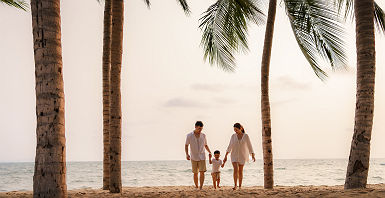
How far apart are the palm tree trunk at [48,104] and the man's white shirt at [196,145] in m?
4.50

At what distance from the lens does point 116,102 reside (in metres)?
8.42

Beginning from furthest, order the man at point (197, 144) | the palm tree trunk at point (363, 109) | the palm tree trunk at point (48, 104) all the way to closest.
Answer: the man at point (197, 144) < the palm tree trunk at point (363, 109) < the palm tree trunk at point (48, 104)

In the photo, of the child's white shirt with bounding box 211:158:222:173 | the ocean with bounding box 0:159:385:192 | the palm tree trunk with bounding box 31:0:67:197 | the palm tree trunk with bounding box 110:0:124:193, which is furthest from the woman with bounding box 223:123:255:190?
the ocean with bounding box 0:159:385:192

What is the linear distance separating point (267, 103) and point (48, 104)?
6297mm

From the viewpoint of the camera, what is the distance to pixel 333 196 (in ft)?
20.2

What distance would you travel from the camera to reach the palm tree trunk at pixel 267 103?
412 inches

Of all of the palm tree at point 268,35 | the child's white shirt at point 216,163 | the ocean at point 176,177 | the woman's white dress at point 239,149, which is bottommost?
the ocean at point 176,177

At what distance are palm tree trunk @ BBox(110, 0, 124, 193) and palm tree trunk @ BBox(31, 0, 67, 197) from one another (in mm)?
2786

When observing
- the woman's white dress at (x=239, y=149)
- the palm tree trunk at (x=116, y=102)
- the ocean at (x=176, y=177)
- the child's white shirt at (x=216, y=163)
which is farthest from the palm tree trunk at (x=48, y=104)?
the ocean at (x=176, y=177)

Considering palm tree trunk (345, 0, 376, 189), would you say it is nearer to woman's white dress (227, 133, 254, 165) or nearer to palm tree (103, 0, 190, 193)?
woman's white dress (227, 133, 254, 165)

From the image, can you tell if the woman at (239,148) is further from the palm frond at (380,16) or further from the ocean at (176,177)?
the ocean at (176,177)

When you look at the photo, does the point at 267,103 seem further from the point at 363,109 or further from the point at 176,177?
the point at 176,177

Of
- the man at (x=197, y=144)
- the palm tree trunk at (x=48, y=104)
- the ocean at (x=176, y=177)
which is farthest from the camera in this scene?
the ocean at (x=176, y=177)

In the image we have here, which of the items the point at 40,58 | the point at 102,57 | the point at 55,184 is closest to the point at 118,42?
the point at 102,57
